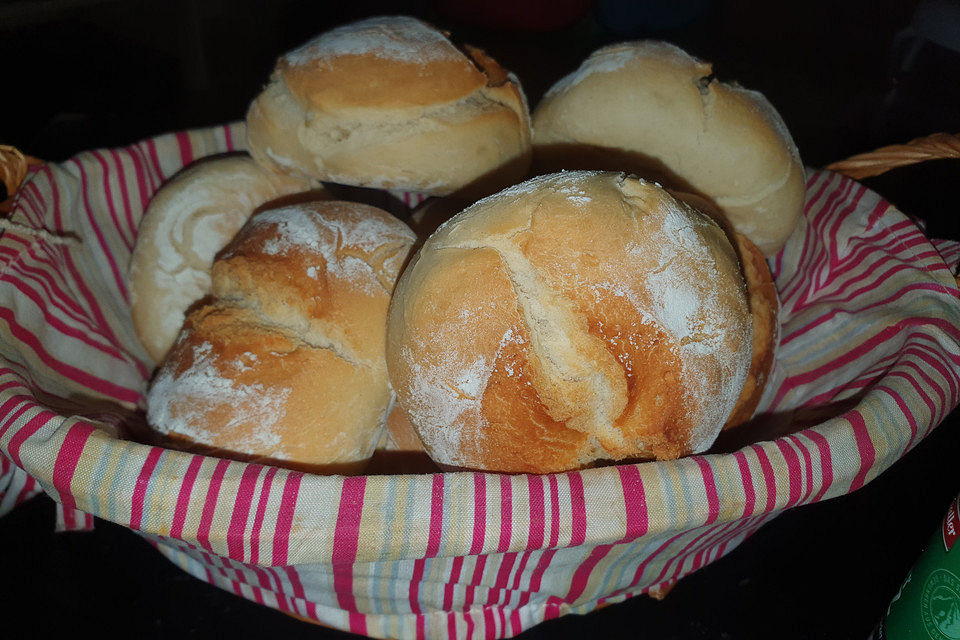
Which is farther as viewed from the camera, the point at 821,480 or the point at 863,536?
the point at 863,536

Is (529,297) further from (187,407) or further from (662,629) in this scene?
(662,629)

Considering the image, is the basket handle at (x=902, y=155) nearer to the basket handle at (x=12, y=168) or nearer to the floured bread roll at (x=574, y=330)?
the floured bread roll at (x=574, y=330)

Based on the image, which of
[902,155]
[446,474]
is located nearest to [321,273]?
[446,474]

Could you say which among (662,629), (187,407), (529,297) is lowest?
(662,629)

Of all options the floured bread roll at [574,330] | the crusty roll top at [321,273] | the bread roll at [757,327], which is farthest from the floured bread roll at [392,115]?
the bread roll at [757,327]

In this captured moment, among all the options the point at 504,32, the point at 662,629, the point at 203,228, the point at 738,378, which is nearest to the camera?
the point at 738,378

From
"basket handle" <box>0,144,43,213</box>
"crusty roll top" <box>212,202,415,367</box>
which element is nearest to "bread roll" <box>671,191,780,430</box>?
"crusty roll top" <box>212,202,415,367</box>

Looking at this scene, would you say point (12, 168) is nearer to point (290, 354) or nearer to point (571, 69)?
point (290, 354)

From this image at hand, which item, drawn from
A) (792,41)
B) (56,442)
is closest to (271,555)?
(56,442)

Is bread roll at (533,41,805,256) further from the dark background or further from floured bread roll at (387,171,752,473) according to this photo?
the dark background
